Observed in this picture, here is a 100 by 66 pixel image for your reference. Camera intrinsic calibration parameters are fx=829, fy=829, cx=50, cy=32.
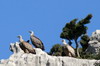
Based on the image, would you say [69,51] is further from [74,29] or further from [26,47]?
[74,29]

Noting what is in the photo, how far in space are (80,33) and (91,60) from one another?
12.7 m

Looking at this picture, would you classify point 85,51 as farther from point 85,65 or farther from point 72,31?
point 85,65

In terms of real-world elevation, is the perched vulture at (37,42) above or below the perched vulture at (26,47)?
above

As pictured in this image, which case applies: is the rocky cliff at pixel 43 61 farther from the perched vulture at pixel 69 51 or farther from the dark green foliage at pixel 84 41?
the dark green foliage at pixel 84 41

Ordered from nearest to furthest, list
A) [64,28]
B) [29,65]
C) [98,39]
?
[29,65]
[98,39]
[64,28]

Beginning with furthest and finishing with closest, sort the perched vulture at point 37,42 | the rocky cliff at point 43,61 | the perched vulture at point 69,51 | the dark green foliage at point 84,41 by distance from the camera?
the dark green foliage at point 84,41, the perched vulture at point 37,42, the perched vulture at point 69,51, the rocky cliff at point 43,61

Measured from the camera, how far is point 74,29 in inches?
2643

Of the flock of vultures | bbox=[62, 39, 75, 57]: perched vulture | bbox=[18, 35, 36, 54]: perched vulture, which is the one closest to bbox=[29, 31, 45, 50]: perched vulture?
the flock of vultures

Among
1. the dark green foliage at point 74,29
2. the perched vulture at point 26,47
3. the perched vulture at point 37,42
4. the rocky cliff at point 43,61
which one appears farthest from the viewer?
the dark green foliage at point 74,29

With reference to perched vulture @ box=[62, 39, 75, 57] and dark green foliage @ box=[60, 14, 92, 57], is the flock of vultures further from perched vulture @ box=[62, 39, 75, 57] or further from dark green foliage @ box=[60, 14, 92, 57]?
dark green foliage @ box=[60, 14, 92, 57]

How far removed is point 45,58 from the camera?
53.1 meters

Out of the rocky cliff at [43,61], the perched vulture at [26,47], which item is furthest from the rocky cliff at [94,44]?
the rocky cliff at [43,61]

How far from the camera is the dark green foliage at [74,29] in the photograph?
6650 centimetres

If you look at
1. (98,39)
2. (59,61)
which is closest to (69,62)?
(59,61)
